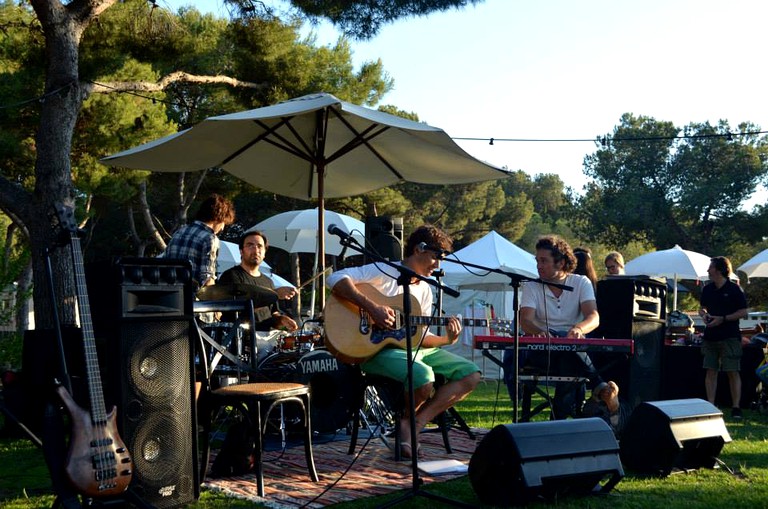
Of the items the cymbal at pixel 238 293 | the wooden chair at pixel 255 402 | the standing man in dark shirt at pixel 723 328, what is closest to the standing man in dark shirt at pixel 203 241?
the cymbal at pixel 238 293

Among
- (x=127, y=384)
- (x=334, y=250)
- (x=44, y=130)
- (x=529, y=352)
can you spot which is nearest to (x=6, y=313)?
(x=44, y=130)

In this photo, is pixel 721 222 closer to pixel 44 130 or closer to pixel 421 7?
pixel 421 7

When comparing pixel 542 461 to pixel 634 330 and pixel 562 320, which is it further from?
pixel 634 330

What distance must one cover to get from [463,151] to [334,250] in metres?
6.44

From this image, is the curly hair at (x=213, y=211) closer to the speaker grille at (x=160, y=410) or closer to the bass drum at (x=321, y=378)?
the bass drum at (x=321, y=378)

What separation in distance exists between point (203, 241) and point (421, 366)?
6.41ft

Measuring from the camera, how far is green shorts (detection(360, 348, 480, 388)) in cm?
503

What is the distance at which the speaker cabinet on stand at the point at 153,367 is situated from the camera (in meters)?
3.85

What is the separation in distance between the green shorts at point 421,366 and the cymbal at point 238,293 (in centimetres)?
101

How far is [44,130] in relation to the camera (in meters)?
8.59

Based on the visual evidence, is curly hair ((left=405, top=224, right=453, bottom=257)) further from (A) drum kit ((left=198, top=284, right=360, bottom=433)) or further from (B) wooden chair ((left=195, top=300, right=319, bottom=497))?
(B) wooden chair ((left=195, top=300, right=319, bottom=497))

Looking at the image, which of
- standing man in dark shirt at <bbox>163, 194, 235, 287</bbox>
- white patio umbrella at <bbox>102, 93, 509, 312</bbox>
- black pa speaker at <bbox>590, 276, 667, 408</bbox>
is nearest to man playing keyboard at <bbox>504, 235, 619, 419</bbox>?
black pa speaker at <bbox>590, 276, 667, 408</bbox>

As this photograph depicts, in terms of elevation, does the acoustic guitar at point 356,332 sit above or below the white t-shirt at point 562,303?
below

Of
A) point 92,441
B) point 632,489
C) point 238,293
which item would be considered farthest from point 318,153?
point 92,441
